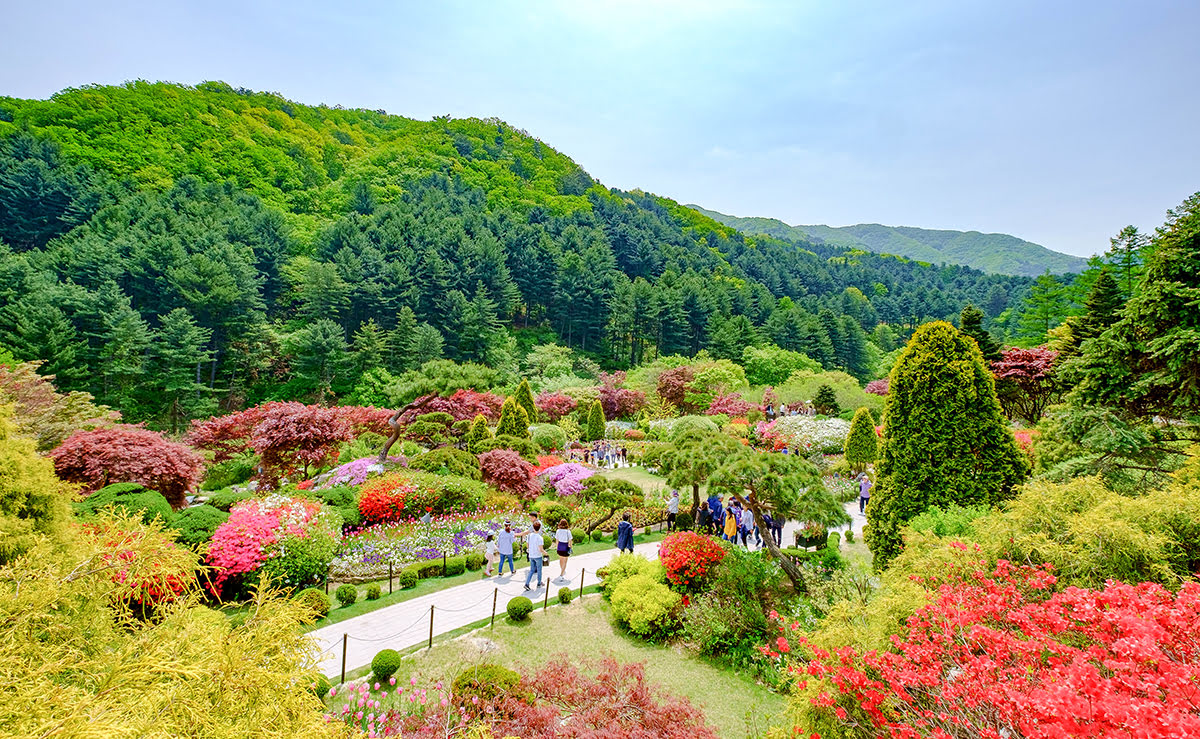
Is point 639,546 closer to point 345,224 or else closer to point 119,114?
point 345,224

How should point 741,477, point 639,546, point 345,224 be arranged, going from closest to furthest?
point 741,477
point 639,546
point 345,224

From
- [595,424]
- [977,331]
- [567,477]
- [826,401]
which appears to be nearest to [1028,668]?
[567,477]

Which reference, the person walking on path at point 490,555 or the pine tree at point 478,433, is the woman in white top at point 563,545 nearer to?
the person walking on path at point 490,555

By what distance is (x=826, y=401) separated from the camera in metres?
31.0

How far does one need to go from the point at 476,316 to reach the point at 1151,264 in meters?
37.5

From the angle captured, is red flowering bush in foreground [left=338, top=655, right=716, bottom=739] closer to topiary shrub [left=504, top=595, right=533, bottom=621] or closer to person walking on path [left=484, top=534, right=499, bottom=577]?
topiary shrub [left=504, top=595, right=533, bottom=621]

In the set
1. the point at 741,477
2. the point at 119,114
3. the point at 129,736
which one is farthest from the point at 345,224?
the point at 129,736

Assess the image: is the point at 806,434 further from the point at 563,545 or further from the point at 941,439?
the point at 563,545

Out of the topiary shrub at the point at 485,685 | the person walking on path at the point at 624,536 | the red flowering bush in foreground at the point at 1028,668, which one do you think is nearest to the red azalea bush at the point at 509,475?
the person walking on path at the point at 624,536

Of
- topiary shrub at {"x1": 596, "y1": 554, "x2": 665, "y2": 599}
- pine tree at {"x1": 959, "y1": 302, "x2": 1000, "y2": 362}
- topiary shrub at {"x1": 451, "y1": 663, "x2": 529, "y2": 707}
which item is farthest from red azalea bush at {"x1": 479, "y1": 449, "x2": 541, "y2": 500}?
pine tree at {"x1": 959, "y1": 302, "x2": 1000, "y2": 362}

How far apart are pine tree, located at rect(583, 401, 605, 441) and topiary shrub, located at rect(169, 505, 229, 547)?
19.3m

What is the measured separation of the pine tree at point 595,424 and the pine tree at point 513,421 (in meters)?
6.08

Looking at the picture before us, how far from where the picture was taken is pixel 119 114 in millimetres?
55500

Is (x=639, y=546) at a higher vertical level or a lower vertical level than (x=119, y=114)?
lower
